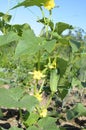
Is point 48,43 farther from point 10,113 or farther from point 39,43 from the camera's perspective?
point 10,113

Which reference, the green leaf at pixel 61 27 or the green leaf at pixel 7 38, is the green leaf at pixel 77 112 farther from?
the green leaf at pixel 7 38

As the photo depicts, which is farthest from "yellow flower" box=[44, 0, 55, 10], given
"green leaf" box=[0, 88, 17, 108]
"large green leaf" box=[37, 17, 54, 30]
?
"green leaf" box=[0, 88, 17, 108]

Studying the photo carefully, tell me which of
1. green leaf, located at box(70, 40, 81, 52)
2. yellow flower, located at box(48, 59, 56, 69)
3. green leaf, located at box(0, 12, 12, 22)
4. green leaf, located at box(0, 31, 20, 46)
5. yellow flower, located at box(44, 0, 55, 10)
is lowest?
yellow flower, located at box(48, 59, 56, 69)

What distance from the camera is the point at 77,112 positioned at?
6.26 ft

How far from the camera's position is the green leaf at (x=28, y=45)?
1.34 m

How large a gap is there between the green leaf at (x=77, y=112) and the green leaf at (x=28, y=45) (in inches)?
24.3

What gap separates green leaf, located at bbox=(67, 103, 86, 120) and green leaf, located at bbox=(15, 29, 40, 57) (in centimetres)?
62

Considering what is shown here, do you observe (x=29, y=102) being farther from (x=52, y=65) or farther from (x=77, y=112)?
(x=77, y=112)

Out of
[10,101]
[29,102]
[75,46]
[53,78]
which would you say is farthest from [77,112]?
[10,101]

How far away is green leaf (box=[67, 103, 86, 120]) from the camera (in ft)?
6.09

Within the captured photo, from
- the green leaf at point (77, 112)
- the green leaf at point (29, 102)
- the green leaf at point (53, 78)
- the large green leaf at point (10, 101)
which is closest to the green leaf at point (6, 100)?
the large green leaf at point (10, 101)

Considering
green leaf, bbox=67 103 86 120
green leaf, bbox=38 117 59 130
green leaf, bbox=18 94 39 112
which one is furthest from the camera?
green leaf, bbox=67 103 86 120

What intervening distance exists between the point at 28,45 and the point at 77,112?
27.1 inches

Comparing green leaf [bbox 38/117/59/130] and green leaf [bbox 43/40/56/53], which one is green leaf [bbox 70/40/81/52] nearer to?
green leaf [bbox 43/40/56/53]
